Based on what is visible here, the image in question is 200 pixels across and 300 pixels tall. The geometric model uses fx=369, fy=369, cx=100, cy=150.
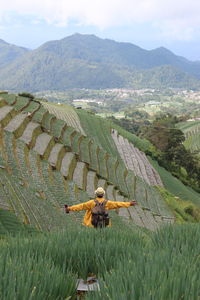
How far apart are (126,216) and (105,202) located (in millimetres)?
7367

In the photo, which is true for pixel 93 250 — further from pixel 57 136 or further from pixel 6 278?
pixel 57 136

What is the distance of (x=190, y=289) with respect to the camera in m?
1.88

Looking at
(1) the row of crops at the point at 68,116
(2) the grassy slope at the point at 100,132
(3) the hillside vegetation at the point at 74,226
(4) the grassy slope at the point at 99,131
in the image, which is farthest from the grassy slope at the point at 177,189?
(1) the row of crops at the point at 68,116

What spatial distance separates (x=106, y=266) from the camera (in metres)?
2.73

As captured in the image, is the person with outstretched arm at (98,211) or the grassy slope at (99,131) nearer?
the person with outstretched arm at (98,211)

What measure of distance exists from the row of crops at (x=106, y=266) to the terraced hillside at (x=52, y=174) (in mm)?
3659

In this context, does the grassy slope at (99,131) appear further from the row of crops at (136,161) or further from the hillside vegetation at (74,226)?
the row of crops at (136,161)

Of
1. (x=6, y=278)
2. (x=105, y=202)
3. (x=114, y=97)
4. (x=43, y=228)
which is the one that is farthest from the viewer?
(x=114, y=97)

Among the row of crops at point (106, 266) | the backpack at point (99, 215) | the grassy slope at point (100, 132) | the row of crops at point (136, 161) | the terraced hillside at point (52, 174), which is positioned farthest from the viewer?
the grassy slope at point (100, 132)

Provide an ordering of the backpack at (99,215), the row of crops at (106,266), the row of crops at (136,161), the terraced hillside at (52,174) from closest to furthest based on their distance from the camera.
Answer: the row of crops at (106,266)
the backpack at (99,215)
the terraced hillside at (52,174)
the row of crops at (136,161)

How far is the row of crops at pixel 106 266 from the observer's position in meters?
1.90

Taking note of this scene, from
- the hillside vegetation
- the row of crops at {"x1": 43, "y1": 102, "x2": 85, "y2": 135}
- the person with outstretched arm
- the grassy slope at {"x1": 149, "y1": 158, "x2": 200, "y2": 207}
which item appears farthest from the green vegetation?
the person with outstretched arm

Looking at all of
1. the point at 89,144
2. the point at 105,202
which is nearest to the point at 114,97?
the point at 89,144

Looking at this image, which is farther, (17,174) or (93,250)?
(17,174)
